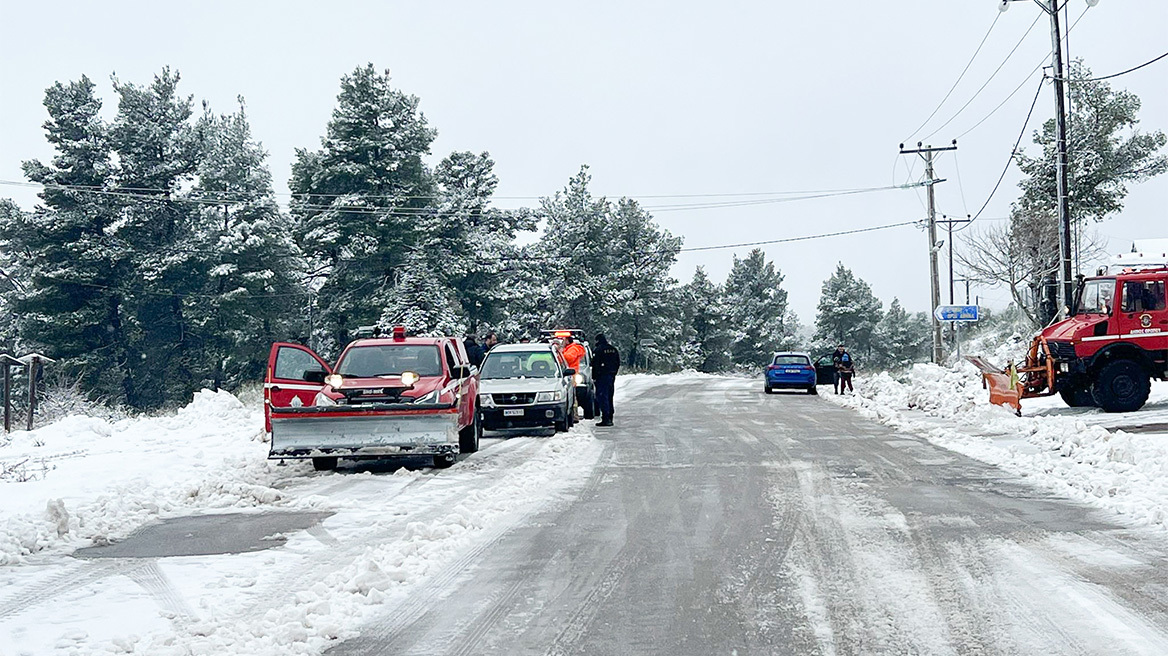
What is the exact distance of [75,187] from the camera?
47.6m

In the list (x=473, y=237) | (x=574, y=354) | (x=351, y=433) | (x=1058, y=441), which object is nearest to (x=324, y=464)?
(x=351, y=433)

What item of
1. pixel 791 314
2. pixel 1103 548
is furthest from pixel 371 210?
pixel 791 314

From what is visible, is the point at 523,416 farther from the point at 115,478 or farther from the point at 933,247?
the point at 933,247

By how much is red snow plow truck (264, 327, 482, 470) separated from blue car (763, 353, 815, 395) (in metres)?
22.5

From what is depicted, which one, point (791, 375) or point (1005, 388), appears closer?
point (1005, 388)

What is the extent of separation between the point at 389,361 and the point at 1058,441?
9.48 m

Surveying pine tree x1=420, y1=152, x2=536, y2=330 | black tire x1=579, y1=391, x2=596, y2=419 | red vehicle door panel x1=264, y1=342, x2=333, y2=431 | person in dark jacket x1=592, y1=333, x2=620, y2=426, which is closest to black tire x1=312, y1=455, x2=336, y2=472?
red vehicle door panel x1=264, y1=342, x2=333, y2=431

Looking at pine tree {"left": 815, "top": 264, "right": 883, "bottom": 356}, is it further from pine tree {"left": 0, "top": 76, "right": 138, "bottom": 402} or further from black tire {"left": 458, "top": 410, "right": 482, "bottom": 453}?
black tire {"left": 458, "top": 410, "right": 482, "bottom": 453}

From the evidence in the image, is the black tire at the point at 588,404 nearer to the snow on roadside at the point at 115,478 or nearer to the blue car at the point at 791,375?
the snow on roadside at the point at 115,478

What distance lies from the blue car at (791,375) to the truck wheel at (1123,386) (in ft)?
54.7

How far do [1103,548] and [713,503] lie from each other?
3.64 meters

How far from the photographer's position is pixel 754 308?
103062 mm

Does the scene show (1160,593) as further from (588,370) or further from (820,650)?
(588,370)

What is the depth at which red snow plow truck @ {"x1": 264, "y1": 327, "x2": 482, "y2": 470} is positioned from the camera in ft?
41.9
